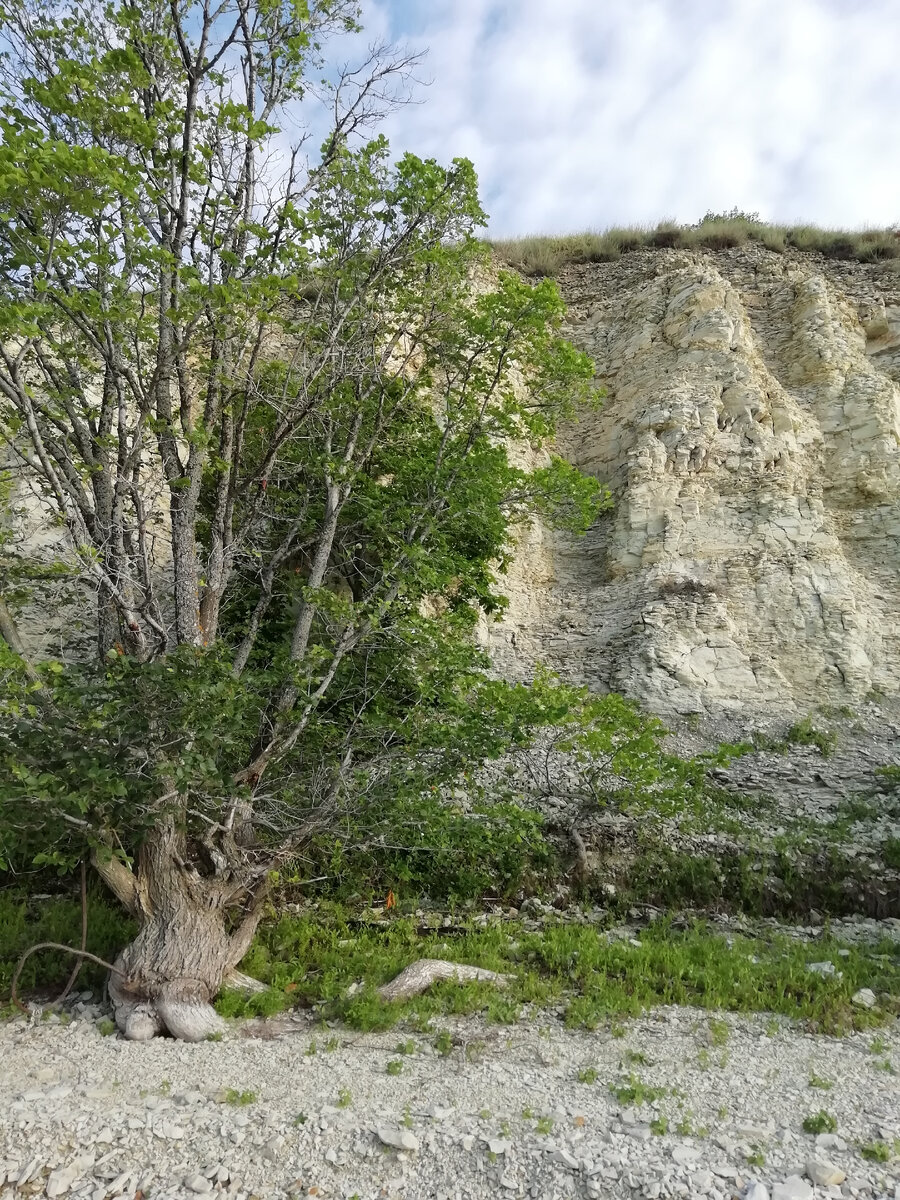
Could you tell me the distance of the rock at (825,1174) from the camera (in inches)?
158

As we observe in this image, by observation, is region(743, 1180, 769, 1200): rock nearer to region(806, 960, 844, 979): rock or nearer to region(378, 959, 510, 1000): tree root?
region(378, 959, 510, 1000): tree root

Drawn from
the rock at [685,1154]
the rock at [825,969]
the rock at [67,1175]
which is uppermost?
the rock at [67,1175]

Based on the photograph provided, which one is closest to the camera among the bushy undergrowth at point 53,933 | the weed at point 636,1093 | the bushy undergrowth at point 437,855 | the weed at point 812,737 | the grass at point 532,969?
the weed at point 636,1093

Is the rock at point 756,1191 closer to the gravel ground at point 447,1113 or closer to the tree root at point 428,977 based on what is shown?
the gravel ground at point 447,1113

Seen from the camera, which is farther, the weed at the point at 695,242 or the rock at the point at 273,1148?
the weed at the point at 695,242

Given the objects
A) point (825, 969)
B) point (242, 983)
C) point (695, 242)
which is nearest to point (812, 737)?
point (825, 969)

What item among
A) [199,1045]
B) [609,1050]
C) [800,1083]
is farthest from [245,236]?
[800,1083]

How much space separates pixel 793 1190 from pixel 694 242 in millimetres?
24693

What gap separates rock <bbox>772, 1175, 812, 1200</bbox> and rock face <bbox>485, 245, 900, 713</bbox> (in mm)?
8853

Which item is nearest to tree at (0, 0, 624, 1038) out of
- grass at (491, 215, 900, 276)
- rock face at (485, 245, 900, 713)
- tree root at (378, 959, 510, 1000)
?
tree root at (378, 959, 510, 1000)

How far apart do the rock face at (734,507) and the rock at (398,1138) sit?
9.21 meters

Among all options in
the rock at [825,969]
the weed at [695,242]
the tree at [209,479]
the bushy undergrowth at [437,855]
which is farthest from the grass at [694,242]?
the rock at [825,969]

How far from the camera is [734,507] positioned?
15484 mm

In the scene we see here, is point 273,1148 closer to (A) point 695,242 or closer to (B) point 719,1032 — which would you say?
(B) point 719,1032
